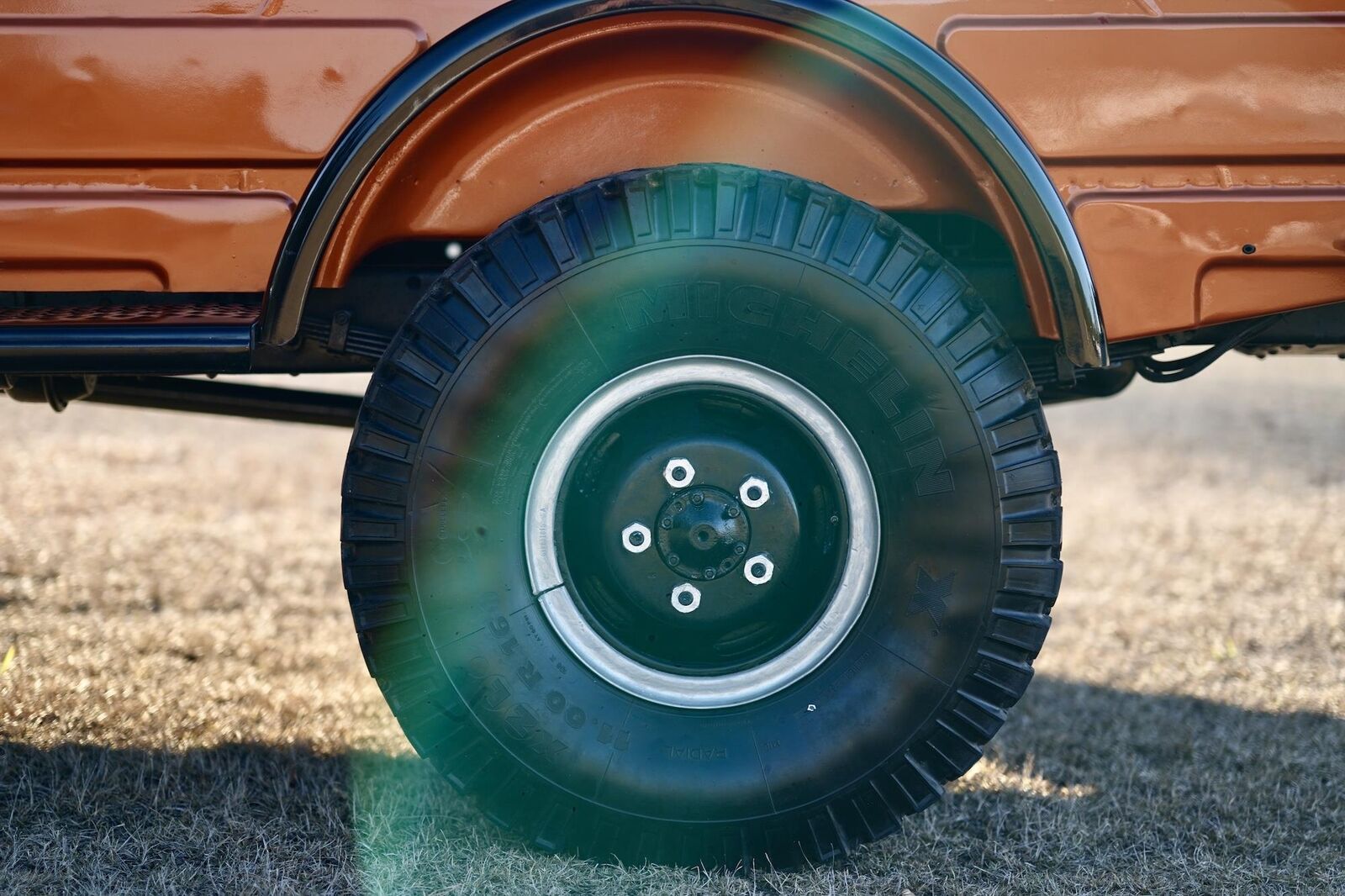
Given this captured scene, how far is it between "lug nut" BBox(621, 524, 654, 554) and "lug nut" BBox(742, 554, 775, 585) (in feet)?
0.58

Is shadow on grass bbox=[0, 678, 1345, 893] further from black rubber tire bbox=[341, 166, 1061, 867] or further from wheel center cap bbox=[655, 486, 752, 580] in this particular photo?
wheel center cap bbox=[655, 486, 752, 580]

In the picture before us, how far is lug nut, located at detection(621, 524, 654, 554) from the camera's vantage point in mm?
2012

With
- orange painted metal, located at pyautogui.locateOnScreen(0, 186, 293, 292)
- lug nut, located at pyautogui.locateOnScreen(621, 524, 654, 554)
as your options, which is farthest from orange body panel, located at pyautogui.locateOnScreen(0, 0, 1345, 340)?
lug nut, located at pyautogui.locateOnScreen(621, 524, 654, 554)

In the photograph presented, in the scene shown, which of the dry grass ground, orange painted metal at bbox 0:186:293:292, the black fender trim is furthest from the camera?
the dry grass ground

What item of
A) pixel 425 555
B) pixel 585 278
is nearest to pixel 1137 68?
pixel 585 278

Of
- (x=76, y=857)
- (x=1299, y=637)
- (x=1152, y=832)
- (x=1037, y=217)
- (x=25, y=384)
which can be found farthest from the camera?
(x=1299, y=637)

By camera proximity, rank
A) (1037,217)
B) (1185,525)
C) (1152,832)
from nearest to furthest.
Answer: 1. (1037,217)
2. (1152,832)
3. (1185,525)

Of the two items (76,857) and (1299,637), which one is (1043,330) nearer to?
(76,857)

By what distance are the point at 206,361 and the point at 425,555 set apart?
0.61m

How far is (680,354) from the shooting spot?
1957 millimetres

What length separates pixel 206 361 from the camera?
2.13m

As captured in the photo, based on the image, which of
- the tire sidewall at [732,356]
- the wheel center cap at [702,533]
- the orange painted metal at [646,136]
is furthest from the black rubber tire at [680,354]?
the wheel center cap at [702,533]

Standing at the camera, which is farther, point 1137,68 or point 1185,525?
point 1185,525

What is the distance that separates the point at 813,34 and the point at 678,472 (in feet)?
2.58
